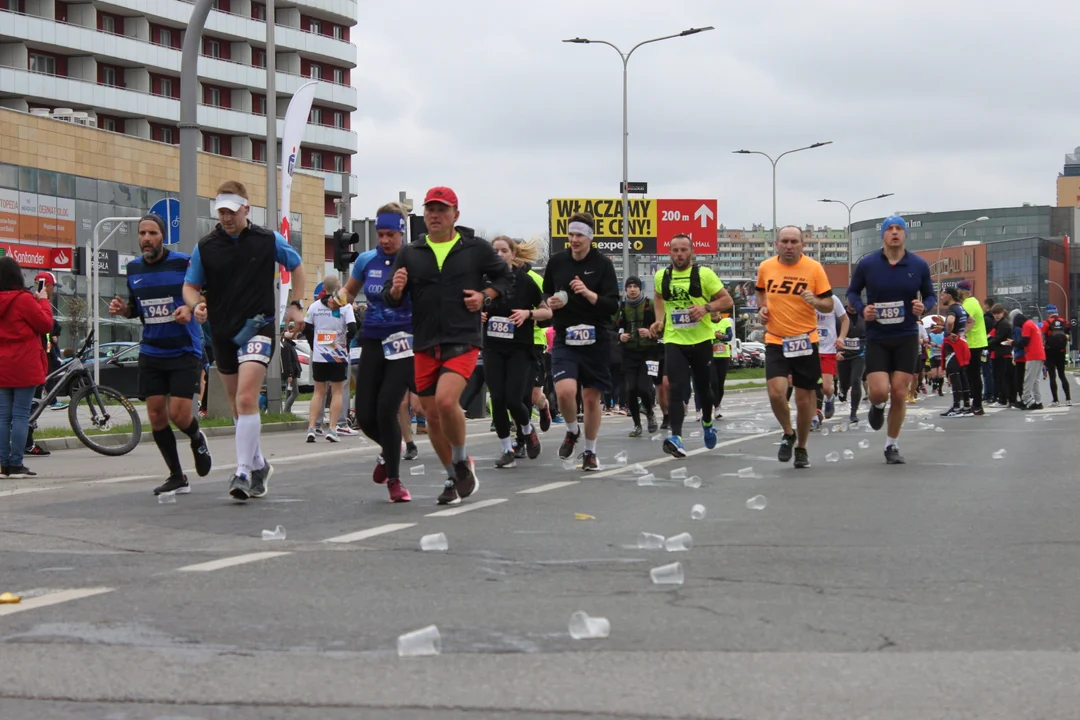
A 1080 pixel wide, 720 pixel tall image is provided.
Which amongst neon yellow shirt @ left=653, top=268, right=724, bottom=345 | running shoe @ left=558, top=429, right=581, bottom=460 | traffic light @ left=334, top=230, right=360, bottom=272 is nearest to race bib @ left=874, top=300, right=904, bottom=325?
neon yellow shirt @ left=653, top=268, right=724, bottom=345

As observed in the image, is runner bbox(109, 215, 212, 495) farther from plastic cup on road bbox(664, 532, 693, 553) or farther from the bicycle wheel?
the bicycle wheel

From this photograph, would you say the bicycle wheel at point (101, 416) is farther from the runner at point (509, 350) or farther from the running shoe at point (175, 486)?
the running shoe at point (175, 486)

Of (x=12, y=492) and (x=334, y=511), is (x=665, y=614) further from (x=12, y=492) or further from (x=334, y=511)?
(x=12, y=492)

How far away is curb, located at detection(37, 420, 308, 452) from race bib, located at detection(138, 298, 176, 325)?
252 centimetres

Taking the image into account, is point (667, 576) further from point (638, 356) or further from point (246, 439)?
point (638, 356)

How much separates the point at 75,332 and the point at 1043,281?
110395 millimetres

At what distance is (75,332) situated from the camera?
49.2m

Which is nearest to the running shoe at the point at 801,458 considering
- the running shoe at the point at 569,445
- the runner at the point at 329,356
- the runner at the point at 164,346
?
the running shoe at the point at 569,445

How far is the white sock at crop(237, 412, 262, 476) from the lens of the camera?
930 centimetres

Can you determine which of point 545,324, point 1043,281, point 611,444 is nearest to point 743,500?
point 545,324

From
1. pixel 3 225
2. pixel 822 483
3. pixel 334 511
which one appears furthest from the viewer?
pixel 3 225

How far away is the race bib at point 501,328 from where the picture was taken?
1192cm

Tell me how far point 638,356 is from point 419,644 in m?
12.9

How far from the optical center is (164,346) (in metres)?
9.88
